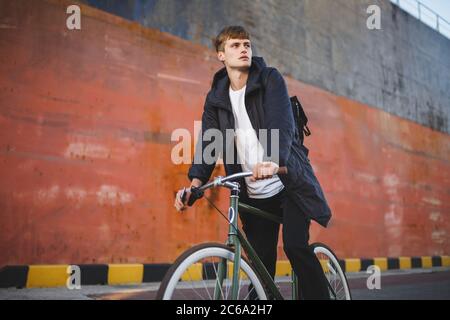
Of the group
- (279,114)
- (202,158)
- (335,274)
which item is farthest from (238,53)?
(335,274)

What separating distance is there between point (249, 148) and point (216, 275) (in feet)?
2.24

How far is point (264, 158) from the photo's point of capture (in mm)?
2053

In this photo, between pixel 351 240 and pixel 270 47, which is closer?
pixel 270 47

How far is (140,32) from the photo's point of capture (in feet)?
19.0

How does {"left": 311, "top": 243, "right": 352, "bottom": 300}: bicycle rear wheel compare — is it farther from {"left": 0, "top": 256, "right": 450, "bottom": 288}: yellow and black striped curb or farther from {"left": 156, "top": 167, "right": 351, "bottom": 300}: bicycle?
{"left": 0, "top": 256, "right": 450, "bottom": 288}: yellow and black striped curb

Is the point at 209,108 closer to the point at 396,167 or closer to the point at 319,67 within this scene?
the point at 319,67

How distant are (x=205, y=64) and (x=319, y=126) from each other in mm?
2616

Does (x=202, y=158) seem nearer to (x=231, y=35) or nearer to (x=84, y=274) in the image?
(x=231, y=35)

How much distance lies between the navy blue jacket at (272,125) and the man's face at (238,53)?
5 centimetres

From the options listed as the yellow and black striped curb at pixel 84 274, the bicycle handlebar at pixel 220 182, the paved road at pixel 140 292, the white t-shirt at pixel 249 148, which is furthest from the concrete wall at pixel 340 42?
the bicycle handlebar at pixel 220 182

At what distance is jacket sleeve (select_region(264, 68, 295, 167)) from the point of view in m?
2.00

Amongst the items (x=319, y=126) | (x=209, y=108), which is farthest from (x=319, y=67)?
(x=209, y=108)
